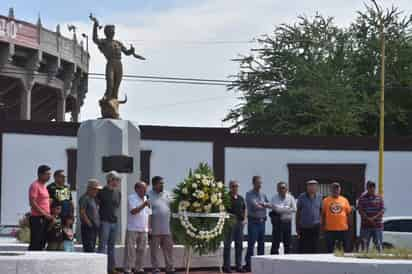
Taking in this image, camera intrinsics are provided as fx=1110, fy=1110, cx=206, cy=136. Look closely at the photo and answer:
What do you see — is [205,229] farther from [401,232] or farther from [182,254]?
[401,232]

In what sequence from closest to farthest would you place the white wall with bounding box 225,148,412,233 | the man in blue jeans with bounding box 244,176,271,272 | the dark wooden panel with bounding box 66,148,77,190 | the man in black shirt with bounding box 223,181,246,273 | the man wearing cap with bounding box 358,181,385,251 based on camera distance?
the man in black shirt with bounding box 223,181,246,273 < the man in blue jeans with bounding box 244,176,271,272 < the man wearing cap with bounding box 358,181,385,251 < the dark wooden panel with bounding box 66,148,77,190 < the white wall with bounding box 225,148,412,233

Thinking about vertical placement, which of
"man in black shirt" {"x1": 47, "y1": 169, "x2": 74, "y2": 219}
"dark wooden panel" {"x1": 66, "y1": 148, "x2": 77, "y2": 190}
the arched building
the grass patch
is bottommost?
the grass patch

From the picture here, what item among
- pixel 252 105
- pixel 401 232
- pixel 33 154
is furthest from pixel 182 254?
pixel 252 105

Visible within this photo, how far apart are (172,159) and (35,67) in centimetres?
1873

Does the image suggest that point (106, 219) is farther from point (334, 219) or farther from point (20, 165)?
point (20, 165)

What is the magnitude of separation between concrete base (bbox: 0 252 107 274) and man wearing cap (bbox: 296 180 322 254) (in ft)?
22.1

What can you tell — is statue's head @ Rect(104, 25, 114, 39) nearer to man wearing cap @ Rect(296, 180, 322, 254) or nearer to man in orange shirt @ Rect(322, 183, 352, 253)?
man wearing cap @ Rect(296, 180, 322, 254)

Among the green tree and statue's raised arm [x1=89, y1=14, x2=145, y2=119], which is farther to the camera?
the green tree

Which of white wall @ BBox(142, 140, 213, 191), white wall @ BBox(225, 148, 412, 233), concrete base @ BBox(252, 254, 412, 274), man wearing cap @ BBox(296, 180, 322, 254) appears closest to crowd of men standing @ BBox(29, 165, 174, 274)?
man wearing cap @ BBox(296, 180, 322, 254)

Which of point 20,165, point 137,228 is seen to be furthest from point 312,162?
point 137,228

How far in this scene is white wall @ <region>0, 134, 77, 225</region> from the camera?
111ft

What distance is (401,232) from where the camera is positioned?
1099 inches

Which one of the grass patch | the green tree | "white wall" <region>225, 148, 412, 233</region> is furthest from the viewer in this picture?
the green tree

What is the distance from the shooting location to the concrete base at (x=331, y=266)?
40.7 feet
